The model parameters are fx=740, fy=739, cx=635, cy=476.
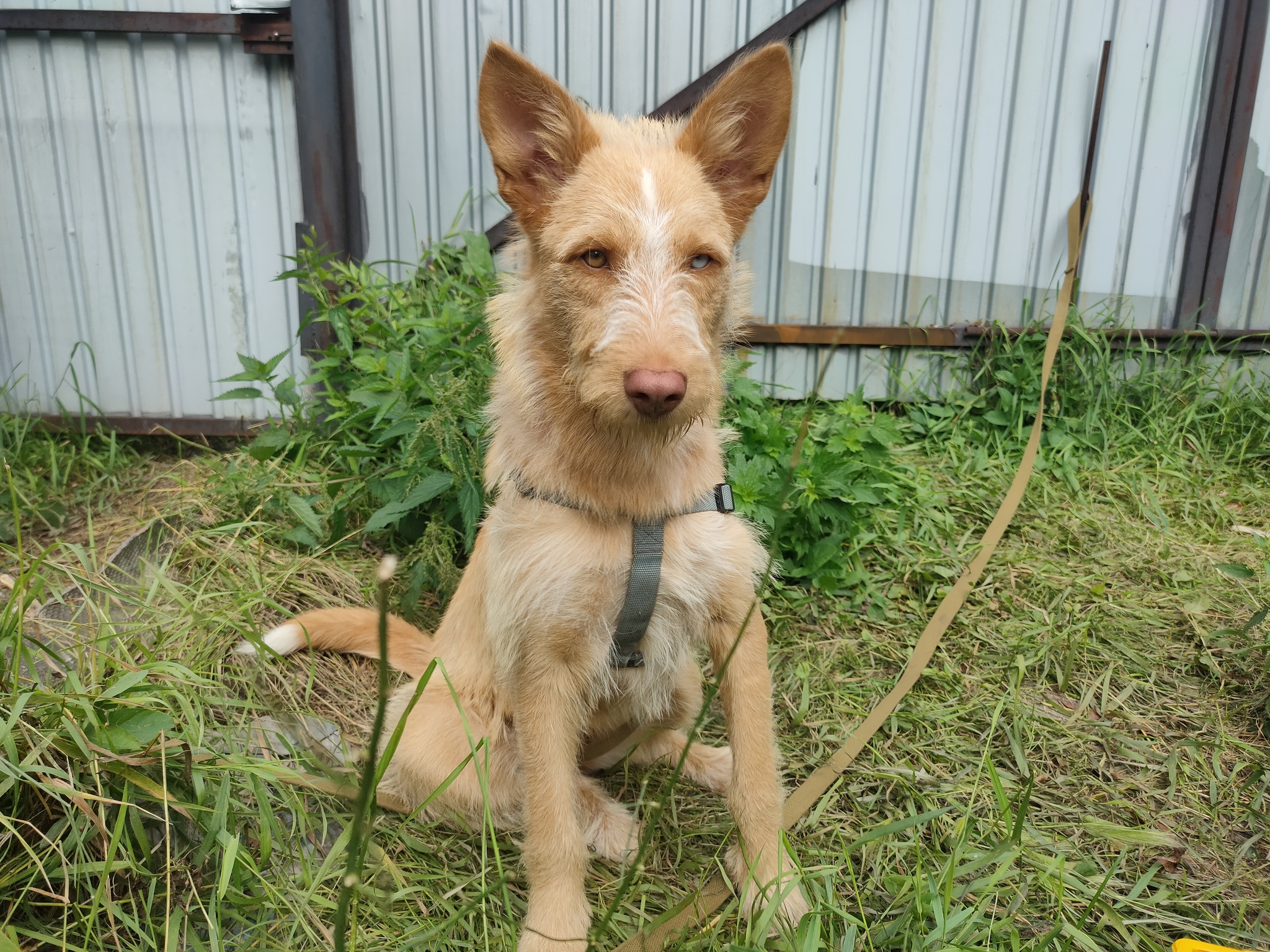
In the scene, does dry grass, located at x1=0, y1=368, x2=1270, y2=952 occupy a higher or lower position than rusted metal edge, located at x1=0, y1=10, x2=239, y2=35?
lower

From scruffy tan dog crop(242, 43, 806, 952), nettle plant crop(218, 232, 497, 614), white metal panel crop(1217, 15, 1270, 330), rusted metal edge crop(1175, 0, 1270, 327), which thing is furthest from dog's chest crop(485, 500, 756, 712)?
white metal panel crop(1217, 15, 1270, 330)

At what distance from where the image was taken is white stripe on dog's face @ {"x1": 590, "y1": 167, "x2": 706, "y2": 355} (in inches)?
64.3

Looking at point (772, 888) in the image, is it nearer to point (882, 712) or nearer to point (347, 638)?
point (882, 712)

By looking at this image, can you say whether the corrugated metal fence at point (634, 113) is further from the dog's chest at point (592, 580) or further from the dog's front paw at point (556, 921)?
the dog's front paw at point (556, 921)

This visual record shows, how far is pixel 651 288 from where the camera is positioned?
1.68m

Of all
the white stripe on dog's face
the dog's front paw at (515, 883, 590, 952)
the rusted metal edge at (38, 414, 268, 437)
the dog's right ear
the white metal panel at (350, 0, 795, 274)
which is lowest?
the dog's front paw at (515, 883, 590, 952)

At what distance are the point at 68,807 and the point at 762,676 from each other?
163 cm

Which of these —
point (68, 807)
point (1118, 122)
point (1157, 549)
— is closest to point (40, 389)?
point (68, 807)

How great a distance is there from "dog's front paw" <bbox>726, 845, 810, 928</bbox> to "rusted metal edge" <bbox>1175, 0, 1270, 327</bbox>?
4.46m

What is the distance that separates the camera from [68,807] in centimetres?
162

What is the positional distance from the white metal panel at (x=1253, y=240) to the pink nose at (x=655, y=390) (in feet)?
15.4

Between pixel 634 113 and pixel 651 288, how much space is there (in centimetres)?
311

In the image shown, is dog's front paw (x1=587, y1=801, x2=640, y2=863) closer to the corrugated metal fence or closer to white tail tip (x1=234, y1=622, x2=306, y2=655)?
white tail tip (x1=234, y1=622, x2=306, y2=655)

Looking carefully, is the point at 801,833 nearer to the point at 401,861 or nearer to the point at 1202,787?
the point at 401,861
